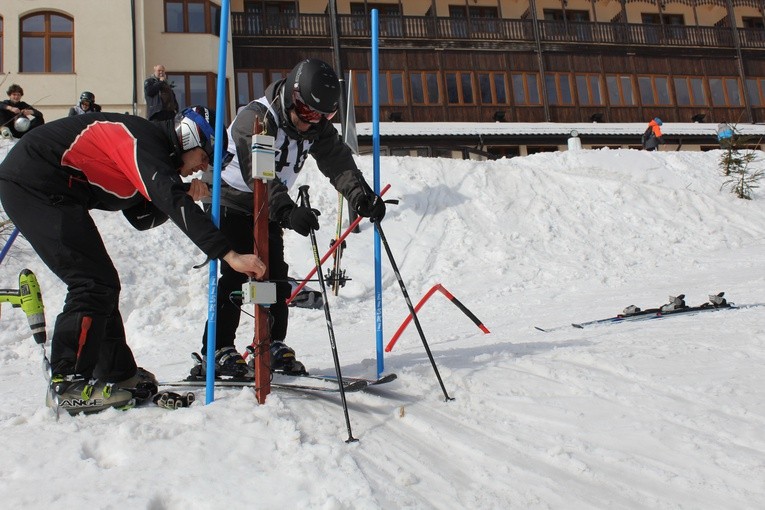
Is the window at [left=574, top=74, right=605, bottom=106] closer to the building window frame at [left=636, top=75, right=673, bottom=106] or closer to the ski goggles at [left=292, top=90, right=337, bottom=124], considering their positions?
the building window frame at [left=636, top=75, right=673, bottom=106]

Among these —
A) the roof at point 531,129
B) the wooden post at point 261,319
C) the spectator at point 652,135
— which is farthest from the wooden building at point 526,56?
the wooden post at point 261,319

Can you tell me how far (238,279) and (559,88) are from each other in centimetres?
2077

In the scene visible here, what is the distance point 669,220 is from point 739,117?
14.4 metres

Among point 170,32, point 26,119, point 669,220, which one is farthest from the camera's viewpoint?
point 170,32

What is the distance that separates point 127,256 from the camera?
8.91 m

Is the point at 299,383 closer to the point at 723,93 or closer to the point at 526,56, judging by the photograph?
the point at 526,56

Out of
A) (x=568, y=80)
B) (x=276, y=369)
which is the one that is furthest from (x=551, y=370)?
(x=568, y=80)

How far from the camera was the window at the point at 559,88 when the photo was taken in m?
22.2

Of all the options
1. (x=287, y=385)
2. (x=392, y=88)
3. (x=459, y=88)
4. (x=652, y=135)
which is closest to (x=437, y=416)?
(x=287, y=385)

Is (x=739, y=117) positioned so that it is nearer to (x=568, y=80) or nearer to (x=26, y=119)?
(x=568, y=80)

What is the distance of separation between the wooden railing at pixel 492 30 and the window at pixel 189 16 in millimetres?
1374

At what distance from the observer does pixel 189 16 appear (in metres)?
18.1

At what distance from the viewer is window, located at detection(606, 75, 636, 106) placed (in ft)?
75.0

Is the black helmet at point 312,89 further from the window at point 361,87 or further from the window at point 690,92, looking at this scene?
the window at point 690,92
